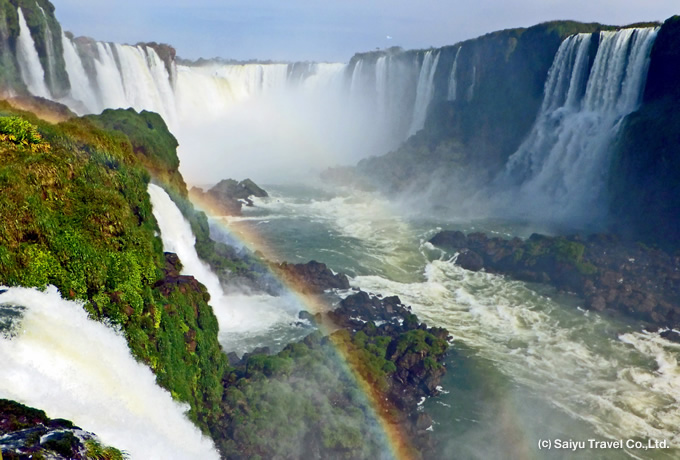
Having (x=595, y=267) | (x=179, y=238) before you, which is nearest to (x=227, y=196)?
(x=179, y=238)

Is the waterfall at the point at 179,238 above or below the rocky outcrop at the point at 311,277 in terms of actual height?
above

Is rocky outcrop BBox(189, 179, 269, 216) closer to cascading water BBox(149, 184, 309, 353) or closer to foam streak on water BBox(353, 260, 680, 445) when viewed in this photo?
foam streak on water BBox(353, 260, 680, 445)

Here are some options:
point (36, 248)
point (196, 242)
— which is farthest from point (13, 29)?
point (36, 248)

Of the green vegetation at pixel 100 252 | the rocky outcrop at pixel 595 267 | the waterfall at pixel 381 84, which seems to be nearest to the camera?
the green vegetation at pixel 100 252

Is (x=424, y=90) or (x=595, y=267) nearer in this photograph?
(x=595, y=267)

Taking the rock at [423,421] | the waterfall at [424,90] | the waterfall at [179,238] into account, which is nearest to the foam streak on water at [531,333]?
the rock at [423,421]

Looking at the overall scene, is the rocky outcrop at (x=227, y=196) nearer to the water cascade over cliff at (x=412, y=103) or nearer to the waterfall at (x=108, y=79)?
the water cascade over cliff at (x=412, y=103)

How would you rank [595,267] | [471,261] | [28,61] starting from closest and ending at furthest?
1. [595,267]
2. [471,261]
3. [28,61]

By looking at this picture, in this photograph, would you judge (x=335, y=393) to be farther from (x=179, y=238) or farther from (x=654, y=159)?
(x=654, y=159)
